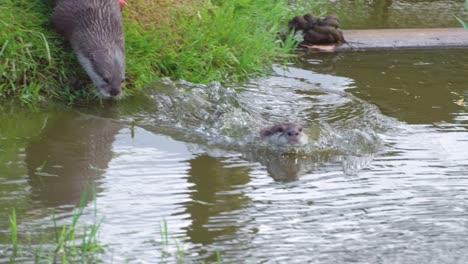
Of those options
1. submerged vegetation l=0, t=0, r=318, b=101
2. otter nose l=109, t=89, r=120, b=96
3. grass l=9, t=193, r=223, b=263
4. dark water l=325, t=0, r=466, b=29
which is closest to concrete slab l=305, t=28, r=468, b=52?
dark water l=325, t=0, r=466, b=29

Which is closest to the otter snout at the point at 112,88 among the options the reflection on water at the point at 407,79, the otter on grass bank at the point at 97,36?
the otter on grass bank at the point at 97,36

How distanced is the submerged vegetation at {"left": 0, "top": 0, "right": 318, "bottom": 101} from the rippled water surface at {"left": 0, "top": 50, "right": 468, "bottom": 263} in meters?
0.17

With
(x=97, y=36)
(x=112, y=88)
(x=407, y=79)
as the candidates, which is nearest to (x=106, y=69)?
(x=112, y=88)

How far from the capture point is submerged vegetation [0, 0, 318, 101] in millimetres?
5230

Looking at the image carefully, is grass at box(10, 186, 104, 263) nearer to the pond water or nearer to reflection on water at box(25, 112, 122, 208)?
the pond water

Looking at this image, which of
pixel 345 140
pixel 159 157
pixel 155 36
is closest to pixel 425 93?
pixel 345 140

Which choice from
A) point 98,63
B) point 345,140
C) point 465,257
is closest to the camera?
point 465,257

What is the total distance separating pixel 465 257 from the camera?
10.9 ft

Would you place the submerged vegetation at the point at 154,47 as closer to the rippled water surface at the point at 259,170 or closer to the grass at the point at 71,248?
the rippled water surface at the point at 259,170

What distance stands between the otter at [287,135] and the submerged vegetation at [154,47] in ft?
3.48

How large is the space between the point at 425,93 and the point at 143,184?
2.38 meters

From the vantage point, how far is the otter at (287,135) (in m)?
4.59

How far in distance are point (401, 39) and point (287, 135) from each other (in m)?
2.72

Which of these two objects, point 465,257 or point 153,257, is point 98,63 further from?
point 465,257
